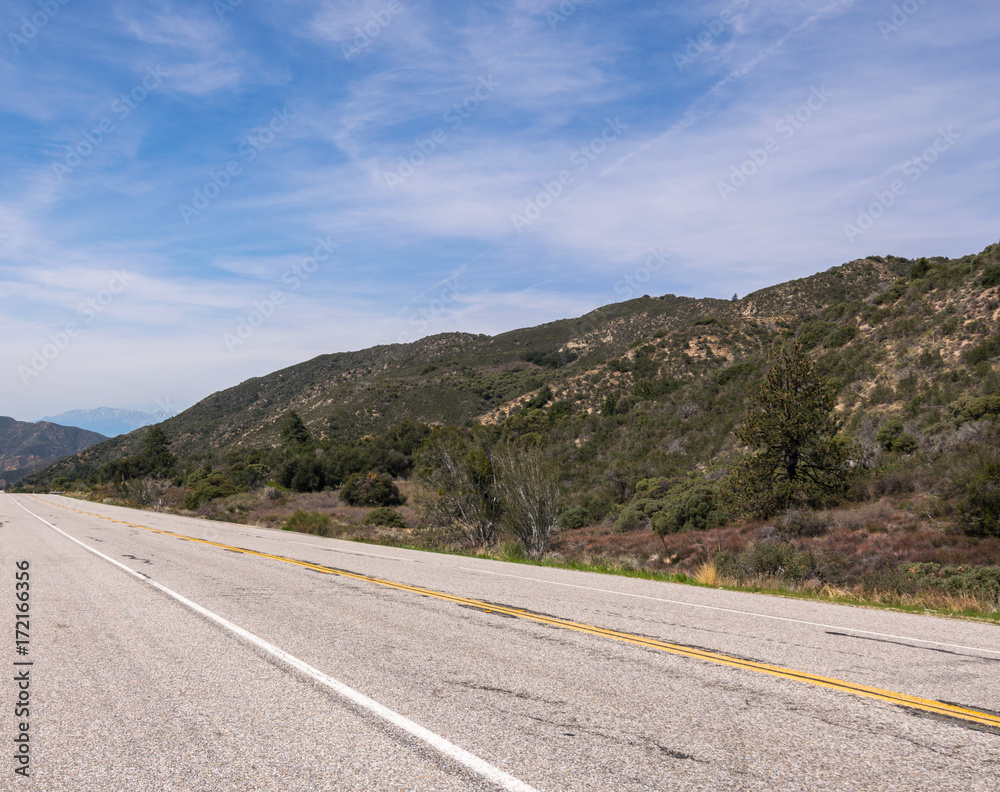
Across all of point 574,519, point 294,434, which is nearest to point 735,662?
point 574,519

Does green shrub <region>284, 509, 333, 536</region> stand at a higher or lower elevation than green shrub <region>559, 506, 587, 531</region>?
higher

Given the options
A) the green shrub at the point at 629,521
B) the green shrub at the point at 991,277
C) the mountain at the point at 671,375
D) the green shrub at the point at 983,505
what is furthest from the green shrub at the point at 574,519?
the green shrub at the point at 991,277

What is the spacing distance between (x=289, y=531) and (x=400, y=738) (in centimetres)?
2575

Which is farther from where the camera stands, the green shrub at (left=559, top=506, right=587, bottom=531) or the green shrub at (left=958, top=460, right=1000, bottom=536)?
the green shrub at (left=559, top=506, right=587, bottom=531)

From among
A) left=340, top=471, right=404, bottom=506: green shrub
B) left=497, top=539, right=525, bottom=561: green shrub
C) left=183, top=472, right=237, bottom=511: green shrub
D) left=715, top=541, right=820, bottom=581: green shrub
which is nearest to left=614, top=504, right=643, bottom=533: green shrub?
left=497, top=539, right=525, bottom=561: green shrub

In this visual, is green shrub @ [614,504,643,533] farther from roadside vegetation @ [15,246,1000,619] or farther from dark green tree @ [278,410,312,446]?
dark green tree @ [278,410,312,446]

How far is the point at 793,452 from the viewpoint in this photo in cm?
2475

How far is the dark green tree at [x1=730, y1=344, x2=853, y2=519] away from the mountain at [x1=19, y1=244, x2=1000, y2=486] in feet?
18.3

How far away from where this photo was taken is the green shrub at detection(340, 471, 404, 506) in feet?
154

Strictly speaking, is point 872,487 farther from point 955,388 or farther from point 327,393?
point 327,393

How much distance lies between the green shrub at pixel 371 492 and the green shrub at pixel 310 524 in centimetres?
1691

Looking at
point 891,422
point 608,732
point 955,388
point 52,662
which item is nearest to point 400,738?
point 608,732

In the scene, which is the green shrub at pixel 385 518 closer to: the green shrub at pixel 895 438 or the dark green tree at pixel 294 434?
the green shrub at pixel 895 438

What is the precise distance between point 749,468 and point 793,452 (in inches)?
68.8
